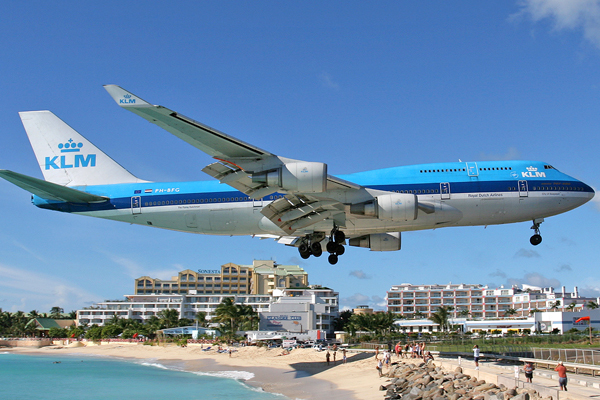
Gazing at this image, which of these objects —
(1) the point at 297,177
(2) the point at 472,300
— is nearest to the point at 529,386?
(1) the point at 297,177

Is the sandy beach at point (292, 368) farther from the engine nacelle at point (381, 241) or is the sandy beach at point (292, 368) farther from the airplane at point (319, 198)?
the airplane at point (319, 198)

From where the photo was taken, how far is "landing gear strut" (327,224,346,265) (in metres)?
30.3

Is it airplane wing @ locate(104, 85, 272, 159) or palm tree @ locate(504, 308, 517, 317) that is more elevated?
airplane wing @ locate(104, 85, 272, 159)

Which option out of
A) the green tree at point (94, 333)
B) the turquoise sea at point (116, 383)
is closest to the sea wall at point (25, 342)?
the green tree at point (94, 333)

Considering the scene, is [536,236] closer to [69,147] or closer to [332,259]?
[332,259]

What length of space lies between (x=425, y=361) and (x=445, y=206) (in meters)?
17.6

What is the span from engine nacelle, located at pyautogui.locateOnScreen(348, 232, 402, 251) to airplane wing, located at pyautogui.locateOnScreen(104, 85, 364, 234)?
6.47m

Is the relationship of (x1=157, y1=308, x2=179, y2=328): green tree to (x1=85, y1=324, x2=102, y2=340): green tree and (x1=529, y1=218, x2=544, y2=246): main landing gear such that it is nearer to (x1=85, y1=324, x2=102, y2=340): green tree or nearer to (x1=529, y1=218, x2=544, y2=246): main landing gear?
(x1=85, y1=324, x2=102, y2=340): green tree

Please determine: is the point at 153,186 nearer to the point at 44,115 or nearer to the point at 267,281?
the point at 44,115

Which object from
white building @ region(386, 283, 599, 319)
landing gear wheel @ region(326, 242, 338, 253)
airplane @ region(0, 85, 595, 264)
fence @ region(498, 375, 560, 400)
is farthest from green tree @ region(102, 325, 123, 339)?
fence @ region(498, 375, 560, 400)

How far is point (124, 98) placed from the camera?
21.0 meters

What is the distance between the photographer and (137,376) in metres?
73.3

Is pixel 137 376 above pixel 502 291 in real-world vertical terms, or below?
below

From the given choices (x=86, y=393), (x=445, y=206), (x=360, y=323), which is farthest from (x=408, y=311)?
(x=445, y=206)
